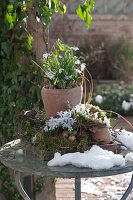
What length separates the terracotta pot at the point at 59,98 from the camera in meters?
2.05

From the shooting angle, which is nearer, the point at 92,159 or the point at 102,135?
the point at 92,159

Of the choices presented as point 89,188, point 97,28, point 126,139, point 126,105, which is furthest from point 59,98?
point 97,28

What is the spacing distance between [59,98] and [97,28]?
22.7 ft

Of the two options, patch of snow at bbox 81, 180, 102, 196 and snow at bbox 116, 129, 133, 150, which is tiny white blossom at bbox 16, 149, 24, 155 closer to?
snow at bbox 116, 129, 133, 150

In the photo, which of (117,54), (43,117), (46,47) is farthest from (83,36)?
(43,117)

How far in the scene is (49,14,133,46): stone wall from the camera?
8.55 meters

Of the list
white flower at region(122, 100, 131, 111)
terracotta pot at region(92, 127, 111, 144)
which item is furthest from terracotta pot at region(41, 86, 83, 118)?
white flower at region(122, 100, 131, 111)

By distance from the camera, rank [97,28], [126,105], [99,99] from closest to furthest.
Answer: [126,105] → [99,99] → [97,28]

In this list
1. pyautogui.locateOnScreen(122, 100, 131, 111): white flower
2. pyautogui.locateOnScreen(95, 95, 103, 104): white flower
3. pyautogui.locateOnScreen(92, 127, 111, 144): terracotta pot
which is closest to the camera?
pyautogui.locateOnScreen(92, 127, 111, 144): terracotta pot

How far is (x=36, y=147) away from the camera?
1.94 meters

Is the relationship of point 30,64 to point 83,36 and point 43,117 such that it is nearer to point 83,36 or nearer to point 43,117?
point 43,117

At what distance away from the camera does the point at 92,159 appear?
5.71ft

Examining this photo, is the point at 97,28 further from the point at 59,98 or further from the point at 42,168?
the point at 42,168

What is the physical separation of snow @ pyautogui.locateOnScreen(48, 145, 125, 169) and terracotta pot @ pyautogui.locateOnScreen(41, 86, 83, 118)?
323 millimetres
